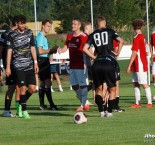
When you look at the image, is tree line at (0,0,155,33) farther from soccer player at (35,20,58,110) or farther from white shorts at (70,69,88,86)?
white shorts at (70,69,88,86)

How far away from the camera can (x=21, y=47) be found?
17703 mm

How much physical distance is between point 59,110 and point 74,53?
152 cm

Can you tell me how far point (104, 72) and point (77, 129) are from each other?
2400mm

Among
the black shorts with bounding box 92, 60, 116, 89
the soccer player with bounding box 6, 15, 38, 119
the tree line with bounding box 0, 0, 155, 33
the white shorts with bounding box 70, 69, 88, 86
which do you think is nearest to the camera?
A: the black shorts with bounding box 92, 60, 116, 89

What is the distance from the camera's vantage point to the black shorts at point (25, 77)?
17719 mm

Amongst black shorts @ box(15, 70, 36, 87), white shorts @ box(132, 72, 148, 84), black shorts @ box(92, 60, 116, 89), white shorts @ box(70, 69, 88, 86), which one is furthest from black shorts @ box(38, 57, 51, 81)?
black shorts @ box(92, 60, 116, 89)

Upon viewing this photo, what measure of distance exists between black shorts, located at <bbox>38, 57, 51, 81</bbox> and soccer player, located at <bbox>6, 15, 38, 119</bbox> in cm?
267

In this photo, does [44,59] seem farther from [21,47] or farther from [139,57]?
[21,47]

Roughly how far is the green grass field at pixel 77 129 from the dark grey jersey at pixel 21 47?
1.17 m

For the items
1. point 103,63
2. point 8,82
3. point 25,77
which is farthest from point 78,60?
point 103,63

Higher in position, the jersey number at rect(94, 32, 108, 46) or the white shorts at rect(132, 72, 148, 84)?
the jersey number at rect(94, 32, 108, 46)

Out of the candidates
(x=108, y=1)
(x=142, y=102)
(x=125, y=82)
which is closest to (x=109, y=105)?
(x=142, y=102)

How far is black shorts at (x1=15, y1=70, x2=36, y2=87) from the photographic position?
698 inches

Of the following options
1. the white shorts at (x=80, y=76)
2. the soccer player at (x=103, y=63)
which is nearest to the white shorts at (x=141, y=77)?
the white shorts at (x=80, y=76)
